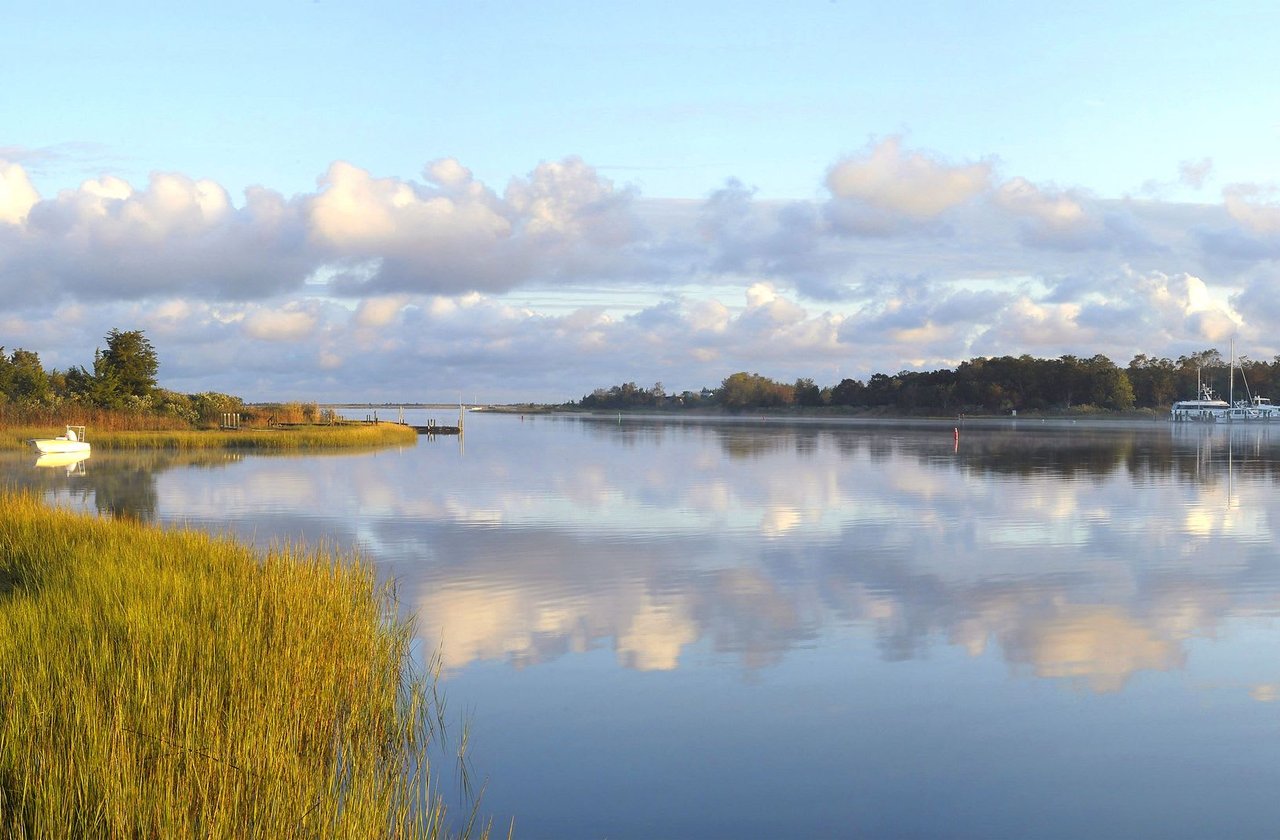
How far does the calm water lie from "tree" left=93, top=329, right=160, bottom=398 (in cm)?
4142

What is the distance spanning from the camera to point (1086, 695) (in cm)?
1058

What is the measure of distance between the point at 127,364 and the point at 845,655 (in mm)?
65839

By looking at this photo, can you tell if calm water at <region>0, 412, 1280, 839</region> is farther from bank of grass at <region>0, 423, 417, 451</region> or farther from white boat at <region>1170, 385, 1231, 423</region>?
white boat at <region>1170, 385, 1231, 423</region>

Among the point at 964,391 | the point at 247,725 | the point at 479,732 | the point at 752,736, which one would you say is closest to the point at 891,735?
the point at 752,736

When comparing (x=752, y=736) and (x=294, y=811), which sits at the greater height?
(x=294, y=811)

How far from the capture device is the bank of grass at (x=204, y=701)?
548cm

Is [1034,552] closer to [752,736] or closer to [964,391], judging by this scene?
[752,736]

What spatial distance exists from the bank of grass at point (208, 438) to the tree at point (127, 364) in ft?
22.0

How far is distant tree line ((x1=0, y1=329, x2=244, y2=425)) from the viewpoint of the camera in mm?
65125

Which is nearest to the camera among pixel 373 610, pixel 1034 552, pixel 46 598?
pixel 46 598

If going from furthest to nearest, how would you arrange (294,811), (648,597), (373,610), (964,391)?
1. (964,391)
2. (648,597)
3. (373,610)
4. (294,811)

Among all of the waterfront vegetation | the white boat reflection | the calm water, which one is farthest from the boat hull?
the calm water

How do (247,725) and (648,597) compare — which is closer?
(247,725)

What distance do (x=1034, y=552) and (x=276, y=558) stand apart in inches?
561
